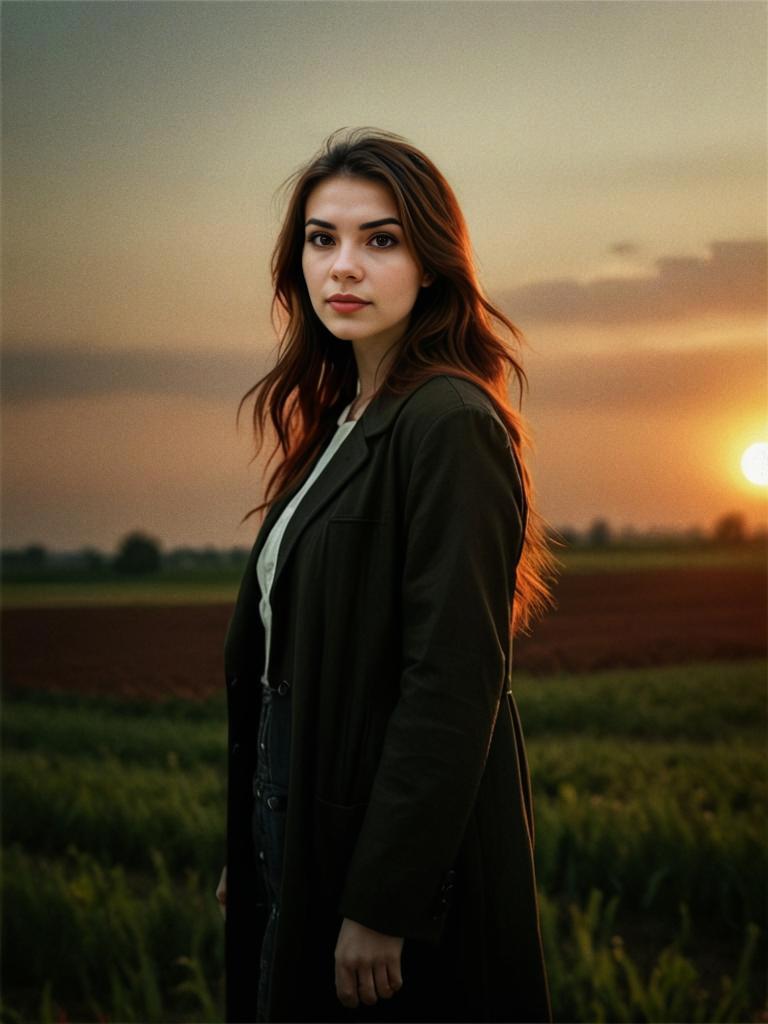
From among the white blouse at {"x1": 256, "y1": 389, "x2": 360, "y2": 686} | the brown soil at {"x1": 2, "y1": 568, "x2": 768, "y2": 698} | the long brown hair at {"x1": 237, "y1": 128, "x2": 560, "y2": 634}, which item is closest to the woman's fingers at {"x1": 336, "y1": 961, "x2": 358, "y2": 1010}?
the white blouse at {"x1": 256, "y1": 389, "x2": 360, "y2": 686}

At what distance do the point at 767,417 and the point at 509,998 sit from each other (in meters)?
2.57

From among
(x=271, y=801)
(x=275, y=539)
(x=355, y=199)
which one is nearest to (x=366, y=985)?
(x=271, y=801)

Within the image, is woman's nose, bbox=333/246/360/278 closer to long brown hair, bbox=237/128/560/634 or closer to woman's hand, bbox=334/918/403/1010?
long brown hair, bbox=237/128/560/634

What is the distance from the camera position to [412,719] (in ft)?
4.66

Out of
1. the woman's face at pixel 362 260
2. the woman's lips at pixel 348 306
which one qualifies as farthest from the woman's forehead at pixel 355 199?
the woman's lips at pixel 348 306

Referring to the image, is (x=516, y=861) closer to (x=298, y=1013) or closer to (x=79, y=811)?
(x=298, y=1013)

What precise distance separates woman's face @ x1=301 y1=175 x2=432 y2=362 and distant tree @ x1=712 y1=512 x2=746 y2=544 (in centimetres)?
243

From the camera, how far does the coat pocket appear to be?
1542 mm

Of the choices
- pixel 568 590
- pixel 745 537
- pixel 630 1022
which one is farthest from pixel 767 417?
pixel 630 1022

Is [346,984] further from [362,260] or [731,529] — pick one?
[731,529]

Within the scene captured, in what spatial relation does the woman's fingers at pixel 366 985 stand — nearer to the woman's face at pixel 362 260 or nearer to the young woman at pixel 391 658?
the young woman at pixel 391 658

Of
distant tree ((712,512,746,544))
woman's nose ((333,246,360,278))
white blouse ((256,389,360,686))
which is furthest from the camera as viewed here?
distant tree ((712,512,746,544))

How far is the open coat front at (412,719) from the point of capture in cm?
143

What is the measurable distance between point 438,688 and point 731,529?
2.71 m
